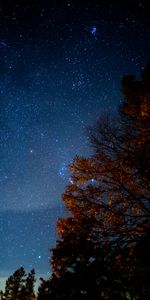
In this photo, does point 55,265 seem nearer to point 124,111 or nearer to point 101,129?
point 101,129

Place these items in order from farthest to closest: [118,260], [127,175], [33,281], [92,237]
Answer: [33,281]
[127,175]
[92,237]
[118,260]

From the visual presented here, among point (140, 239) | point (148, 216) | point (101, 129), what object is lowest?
point (140, 239)

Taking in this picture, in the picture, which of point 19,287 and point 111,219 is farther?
point 19,287

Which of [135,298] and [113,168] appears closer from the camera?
[135,298]

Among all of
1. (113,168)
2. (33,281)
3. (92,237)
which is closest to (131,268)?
(92,237)

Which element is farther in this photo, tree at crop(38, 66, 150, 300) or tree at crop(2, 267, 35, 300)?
tree at crop(2, 267, 35, 300)

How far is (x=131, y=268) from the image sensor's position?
29.8 feet

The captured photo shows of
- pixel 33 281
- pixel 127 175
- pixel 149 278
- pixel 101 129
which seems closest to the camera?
pixel 149 278

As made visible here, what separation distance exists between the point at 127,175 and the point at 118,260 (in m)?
2.78

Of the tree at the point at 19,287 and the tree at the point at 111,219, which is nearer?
the tree at the point at 111,219

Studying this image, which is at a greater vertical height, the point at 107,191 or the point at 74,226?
the point at 107,191

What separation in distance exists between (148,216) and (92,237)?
178 centimetres

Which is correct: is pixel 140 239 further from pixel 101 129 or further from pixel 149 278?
pixel 101 129

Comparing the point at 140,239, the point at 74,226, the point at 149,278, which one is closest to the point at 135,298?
the point at 149,278
